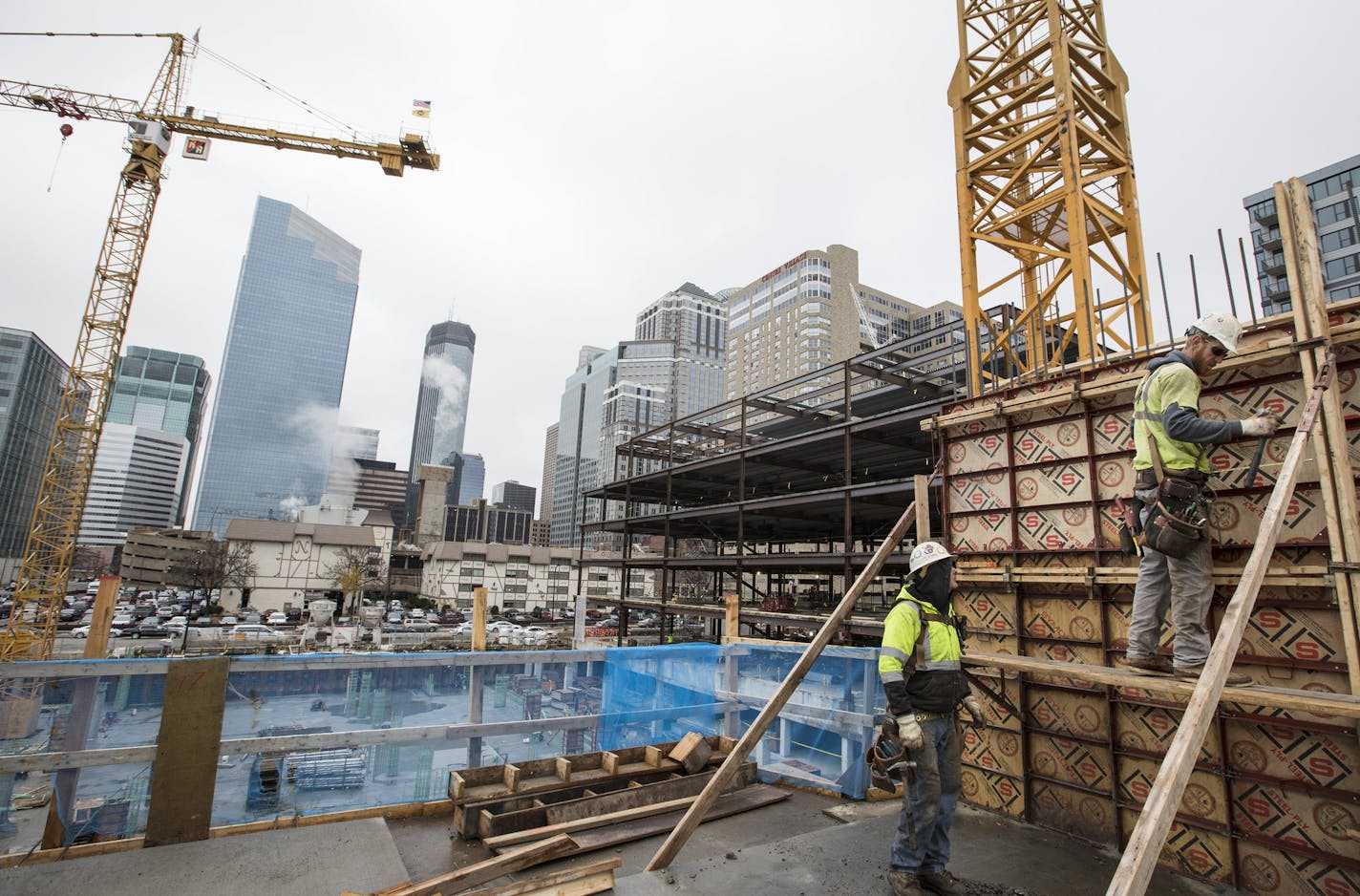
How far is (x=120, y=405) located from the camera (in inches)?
7805

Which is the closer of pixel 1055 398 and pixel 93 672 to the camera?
pixel 93 672

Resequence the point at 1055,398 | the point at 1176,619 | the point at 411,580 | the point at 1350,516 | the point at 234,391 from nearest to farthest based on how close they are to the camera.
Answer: the point at 1350,516 < the point at 1176,619 < the point at 1055,398 < the point at 411,580 < the point at 234,391

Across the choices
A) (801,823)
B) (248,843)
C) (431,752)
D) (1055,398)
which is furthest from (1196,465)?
(248,843)

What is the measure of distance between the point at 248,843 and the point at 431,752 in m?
1.60

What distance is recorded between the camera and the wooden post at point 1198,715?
2664mm

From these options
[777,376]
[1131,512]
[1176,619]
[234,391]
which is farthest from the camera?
[234,391]

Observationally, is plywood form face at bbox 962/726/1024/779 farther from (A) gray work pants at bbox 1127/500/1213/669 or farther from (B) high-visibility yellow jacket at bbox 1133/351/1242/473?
(B) high-visibility yellow jacket at bbox 1133/351/1242/473

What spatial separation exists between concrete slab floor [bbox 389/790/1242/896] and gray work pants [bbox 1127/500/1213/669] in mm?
1764

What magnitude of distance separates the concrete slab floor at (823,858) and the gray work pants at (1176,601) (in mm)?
1764

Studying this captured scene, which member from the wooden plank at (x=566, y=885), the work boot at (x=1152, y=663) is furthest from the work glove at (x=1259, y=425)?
the wooden plank at (x=566, y=885)

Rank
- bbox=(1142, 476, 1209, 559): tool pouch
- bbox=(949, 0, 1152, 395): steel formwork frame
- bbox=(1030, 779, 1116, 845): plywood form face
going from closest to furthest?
bbox=(1142, 476, 1209, 559): tool pouch
bbox=(1030, 779, 1116, 845): plywood form face
bbox=(949, 0, 1152, 395): steel formwork frame

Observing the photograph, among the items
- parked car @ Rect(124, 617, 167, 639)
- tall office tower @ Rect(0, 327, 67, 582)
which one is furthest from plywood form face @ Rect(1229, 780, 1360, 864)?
tall office tower @ Rect(0, 327, 67, 582)

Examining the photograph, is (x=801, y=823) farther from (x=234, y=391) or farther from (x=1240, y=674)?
(x=234, y=391)

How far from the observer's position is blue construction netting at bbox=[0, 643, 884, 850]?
5.13m
